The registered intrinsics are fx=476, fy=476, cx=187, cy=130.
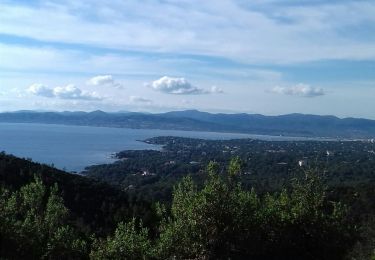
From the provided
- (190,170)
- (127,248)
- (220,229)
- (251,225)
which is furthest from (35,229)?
(190,170)

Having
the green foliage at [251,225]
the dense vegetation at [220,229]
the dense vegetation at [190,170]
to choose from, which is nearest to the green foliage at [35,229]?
the dense vegetation at [220,229]

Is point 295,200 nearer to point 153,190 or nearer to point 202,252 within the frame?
point 202,252

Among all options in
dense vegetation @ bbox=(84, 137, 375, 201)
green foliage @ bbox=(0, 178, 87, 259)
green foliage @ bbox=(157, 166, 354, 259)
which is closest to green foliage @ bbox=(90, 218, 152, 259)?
green foliage @ bbox=(157, 166, 354, 259)

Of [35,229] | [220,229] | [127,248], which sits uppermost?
[220,229]

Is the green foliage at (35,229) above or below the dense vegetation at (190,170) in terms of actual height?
above

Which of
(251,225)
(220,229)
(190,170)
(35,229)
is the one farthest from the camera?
(190,170)

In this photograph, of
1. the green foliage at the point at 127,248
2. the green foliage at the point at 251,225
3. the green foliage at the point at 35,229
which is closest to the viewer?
the green foliage at the point at 251,225

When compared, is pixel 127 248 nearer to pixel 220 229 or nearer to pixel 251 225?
pixel 220 229

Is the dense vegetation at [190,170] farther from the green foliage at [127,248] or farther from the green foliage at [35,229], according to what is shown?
the green foliage at [127,248]

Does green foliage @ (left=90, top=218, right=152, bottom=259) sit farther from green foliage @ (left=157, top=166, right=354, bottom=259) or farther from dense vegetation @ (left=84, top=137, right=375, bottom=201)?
dense vegetation @ (left=84, top=137, right=375, bottom=201)

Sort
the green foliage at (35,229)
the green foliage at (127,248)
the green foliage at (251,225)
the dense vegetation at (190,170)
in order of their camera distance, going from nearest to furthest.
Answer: the green foliage at (251,225)
the green foliage at (127,248)
the green foliage at (35,229)
the dense vegetation at (190,170)
